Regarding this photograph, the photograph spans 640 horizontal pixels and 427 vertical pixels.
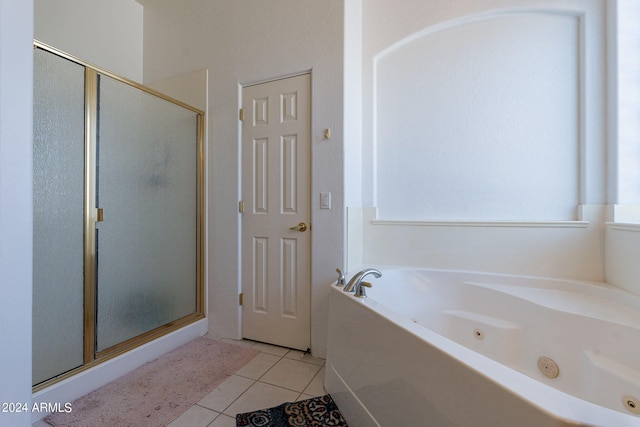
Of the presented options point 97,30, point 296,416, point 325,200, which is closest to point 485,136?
point 325,200

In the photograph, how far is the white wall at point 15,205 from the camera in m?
0.74

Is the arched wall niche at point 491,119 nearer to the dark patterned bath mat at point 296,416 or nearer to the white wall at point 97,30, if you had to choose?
the dark patterned bath mat at point 296,416

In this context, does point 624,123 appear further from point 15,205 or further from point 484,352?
point 15,205

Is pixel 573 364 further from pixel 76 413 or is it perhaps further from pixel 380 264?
pixel 76 413

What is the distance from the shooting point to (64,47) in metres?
2.02

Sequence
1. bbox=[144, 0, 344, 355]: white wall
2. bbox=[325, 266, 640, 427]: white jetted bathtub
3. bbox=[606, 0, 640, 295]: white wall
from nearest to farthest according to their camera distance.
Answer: bbox=[325, 266, 640, 427]: white jetted bathtub, bbox=[606, 0, 640, 295]: white wall, bbox=[144, 0, 344, 355]: white wall

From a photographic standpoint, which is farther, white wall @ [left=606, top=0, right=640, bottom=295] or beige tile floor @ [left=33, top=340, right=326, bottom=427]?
white wall @ [left=606, top=0, right=640, bottom=295]

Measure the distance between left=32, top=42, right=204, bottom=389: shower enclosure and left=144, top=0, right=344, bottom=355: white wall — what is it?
0.65 feet

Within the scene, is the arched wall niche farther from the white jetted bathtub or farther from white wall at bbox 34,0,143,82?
white wall at bbox 34,0,143,82

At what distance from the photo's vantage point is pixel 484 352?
4.55ft

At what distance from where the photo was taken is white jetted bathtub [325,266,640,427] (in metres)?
0.63

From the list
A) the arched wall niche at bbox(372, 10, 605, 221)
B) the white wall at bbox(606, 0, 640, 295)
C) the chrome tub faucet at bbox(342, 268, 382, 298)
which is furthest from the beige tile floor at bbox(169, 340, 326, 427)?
the white wall at bbox(606, 0, 640, 295)

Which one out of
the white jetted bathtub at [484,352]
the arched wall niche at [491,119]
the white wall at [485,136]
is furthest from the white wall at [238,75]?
the white jetted bathtub at [484,352]

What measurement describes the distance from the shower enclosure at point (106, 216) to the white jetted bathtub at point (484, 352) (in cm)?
128
